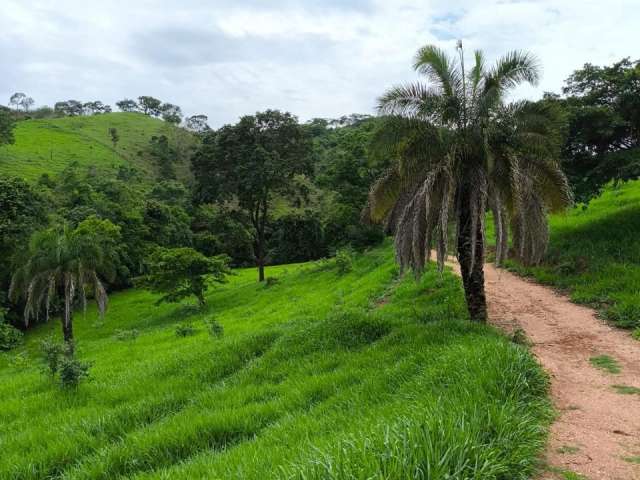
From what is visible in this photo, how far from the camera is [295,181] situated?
35.5 metres

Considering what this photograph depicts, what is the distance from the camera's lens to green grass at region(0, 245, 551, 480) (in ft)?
14.1

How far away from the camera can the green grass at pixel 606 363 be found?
7.75 meters

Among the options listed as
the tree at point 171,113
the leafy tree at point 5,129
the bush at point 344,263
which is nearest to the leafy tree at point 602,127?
the bush at point 344,263

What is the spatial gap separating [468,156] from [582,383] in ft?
18.0

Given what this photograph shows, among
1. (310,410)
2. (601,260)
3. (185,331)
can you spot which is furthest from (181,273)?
(310,410)

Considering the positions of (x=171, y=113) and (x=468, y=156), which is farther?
(x=171, y=113)

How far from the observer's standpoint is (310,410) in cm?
690

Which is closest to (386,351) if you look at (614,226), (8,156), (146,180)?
(614,226)

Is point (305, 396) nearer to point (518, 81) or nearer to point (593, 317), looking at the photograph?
point (593, 317)

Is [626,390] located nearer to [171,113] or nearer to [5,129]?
[5,129]

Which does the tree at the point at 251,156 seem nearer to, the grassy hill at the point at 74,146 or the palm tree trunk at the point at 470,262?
the palm tree trunk at the point at 470,262

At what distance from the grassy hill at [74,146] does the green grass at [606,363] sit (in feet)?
251

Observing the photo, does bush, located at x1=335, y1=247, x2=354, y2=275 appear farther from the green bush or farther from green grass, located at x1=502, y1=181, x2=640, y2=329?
the green bush

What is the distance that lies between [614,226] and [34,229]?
31.3m
